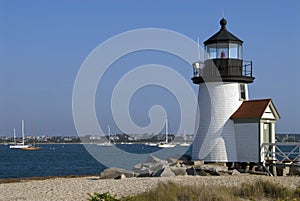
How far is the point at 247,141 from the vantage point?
20703mm

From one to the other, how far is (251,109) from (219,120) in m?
1.42

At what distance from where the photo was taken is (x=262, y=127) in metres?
20.5

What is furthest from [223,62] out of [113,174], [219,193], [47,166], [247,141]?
[47,166]

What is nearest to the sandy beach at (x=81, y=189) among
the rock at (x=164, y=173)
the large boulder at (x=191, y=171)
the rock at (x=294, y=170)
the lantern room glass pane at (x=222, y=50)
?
the rock at (x=164, y=173)

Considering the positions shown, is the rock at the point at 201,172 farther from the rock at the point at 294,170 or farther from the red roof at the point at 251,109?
the rock at the point at 294,170

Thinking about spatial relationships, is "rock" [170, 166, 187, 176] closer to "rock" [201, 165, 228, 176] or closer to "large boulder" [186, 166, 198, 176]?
"large boulder" [186, 166, 198, 176]

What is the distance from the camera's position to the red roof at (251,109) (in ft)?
66.8

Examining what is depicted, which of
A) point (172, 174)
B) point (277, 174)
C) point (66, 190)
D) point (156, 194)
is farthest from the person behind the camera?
point (277, 174)

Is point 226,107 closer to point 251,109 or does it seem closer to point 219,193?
point 251,109

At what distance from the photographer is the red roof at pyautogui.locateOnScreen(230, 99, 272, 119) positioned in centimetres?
2038

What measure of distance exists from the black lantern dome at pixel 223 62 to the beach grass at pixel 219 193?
7331mm

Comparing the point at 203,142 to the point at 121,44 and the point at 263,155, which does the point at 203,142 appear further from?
the point at 121,44

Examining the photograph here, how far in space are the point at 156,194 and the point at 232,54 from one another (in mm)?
10505

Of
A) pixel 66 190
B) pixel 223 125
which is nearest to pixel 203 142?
pixel 223 125
